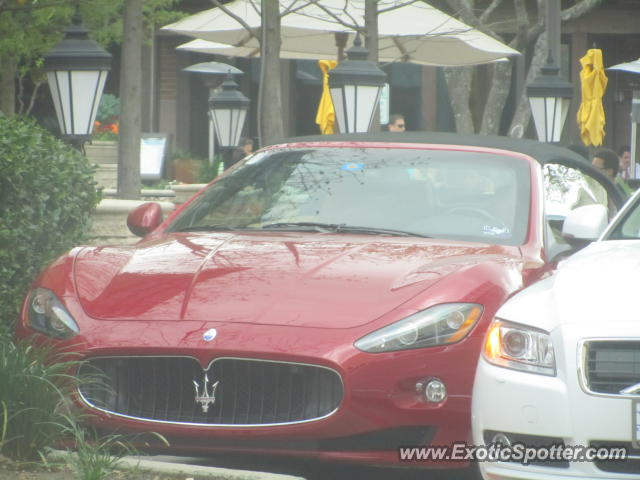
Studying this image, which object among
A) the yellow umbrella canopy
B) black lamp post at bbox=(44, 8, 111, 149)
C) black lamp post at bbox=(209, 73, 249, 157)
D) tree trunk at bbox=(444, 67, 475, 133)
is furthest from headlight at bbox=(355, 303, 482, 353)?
tree trunk at bbox=(444, 67, 475, 133)

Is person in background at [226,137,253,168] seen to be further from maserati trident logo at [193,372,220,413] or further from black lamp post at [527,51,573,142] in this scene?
maserati trident logo at [193,372,220,413]

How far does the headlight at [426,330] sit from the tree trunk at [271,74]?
22.1 ft

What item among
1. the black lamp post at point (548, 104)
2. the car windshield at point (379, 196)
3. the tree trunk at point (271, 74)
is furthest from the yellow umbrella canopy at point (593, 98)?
the car windshield at point (379, 196)

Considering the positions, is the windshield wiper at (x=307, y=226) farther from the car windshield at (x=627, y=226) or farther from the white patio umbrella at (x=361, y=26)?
the white patio umbrella at (x=361, y=26)

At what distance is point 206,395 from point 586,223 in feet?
6.33

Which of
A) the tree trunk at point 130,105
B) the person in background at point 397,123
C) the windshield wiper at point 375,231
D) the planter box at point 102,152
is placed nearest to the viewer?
the windshield wiper at point 375,231

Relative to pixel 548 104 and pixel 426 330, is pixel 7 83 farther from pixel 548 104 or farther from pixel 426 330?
pixel 426 330

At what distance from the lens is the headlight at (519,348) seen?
4.71 m

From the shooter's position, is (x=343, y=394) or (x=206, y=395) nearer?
(x=343, y=394)

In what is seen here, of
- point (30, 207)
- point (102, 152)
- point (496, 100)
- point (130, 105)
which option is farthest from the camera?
point (102, 152)

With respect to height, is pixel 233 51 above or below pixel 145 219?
above

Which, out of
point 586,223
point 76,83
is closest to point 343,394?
point 586,223

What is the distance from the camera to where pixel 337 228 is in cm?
640

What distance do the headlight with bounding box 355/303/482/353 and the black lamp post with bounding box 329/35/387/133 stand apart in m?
7.19
